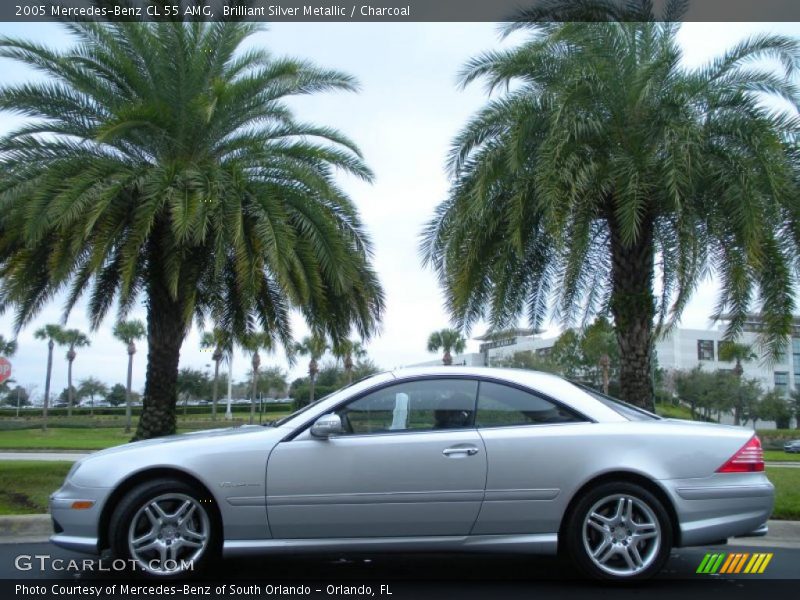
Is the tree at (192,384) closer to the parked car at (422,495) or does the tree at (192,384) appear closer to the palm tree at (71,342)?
the palm tree at (71,342)

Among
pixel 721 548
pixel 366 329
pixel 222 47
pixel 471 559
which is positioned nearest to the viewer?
pixel 471 559

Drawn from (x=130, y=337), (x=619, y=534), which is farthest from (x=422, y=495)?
(x=130, y=337)

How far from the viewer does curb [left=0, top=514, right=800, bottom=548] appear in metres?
7.58

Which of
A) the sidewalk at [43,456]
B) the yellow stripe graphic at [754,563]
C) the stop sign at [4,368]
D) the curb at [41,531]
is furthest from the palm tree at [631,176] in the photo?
the sidewalk at [43,456]

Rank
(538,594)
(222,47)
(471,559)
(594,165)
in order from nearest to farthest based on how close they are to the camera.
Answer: (538,594) < (471,559) < (594,165) < (222,47)

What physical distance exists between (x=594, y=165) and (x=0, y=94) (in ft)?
28.2

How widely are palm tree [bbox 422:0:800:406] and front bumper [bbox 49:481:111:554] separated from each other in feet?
21.0

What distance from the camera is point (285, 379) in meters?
63.3

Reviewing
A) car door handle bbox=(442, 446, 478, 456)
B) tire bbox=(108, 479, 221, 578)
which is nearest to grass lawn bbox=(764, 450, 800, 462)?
car door handle bbox=(442, 446, 478, 456)

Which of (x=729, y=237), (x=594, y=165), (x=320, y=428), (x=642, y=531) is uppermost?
(x=594, y=165)

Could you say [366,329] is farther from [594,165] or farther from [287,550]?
[287,550]

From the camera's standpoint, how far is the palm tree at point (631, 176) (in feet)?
33.6

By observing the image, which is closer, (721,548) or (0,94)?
(721,548)

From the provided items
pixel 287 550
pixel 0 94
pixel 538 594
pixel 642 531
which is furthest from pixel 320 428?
pixel 0 94
